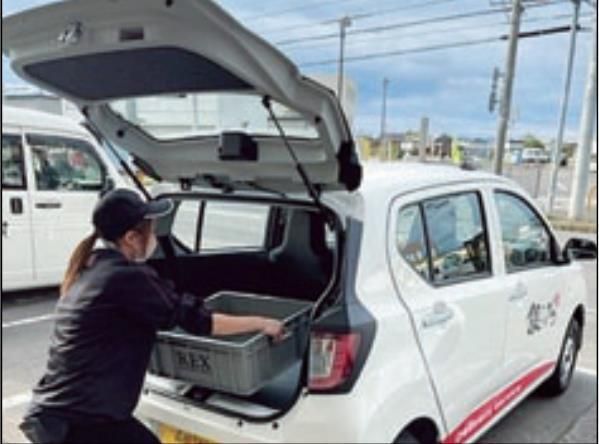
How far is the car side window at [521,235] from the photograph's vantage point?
334cm

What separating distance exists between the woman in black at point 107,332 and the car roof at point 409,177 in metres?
0.88

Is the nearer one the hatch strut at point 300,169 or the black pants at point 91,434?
the black pants at point 91,434

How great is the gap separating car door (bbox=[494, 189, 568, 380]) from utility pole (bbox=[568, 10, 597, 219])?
44.2ft

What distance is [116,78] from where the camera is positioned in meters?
2.48

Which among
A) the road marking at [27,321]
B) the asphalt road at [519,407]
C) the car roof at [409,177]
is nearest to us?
the car roof at [409,177]

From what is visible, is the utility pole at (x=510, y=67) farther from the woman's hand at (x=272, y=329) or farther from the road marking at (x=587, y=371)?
the woman's hand at (x=272, y=329)

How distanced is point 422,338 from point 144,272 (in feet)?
3.63

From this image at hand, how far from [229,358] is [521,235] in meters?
2.06

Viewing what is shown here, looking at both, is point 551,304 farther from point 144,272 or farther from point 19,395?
point 19,395

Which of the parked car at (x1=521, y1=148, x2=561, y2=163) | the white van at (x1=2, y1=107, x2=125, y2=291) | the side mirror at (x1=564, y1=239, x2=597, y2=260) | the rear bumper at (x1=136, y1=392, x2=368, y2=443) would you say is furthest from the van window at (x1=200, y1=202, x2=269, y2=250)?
the parked car at (x1=521, y1=148, x2=561, y2=163)

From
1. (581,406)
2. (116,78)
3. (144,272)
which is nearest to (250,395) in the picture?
(144,272)

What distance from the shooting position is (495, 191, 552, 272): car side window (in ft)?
11.0

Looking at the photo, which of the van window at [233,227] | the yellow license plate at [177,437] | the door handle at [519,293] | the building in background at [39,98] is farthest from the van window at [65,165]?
the door handle at [519,293]

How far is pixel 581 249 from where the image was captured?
4.16m
